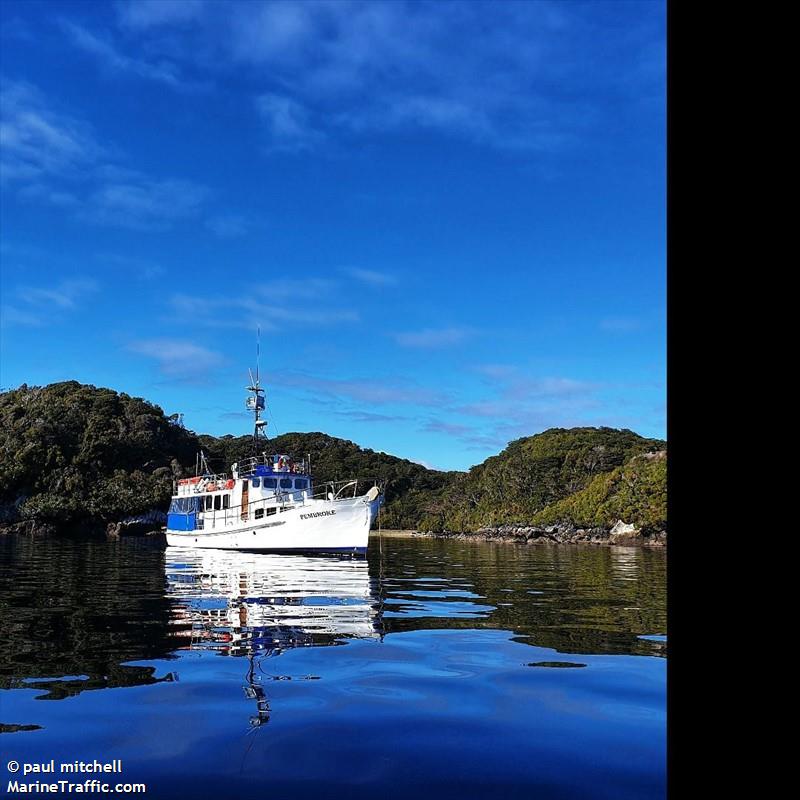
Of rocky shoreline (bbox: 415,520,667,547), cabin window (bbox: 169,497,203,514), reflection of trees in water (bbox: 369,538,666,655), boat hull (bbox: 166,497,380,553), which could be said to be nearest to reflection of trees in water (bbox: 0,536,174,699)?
reflection of trees in water (bbox: 369,538,666,655)

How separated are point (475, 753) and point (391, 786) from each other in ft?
2.82

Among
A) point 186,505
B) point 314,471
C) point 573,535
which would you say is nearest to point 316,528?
point 186,505

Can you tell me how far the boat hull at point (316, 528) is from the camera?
3581 centimetres

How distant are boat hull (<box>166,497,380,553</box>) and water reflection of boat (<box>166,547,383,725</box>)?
506 inches

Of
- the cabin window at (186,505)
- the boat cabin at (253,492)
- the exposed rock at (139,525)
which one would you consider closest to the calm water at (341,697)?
the boat cabin at (253,492)

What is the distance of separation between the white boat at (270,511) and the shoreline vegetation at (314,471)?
55782mm

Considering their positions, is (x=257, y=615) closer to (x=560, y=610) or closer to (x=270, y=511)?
(x=560, y=610)

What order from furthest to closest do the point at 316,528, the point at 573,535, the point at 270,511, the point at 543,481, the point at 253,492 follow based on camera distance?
the point at 543,481 < the point at 573,535 < the point at 253,492 < the point at 270,511 < the point at 316,528

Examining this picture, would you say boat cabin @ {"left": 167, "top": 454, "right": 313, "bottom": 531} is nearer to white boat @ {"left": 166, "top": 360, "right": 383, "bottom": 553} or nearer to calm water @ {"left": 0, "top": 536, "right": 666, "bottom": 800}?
white boat @ {"left": 166, "top": 360, "right": 383, "bottom": 553}

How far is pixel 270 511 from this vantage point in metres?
39.2

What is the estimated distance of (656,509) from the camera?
95312 mm

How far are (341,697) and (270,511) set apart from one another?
3410cm

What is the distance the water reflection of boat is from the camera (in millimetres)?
8539

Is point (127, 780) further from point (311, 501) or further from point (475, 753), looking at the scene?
point (311, 501)
